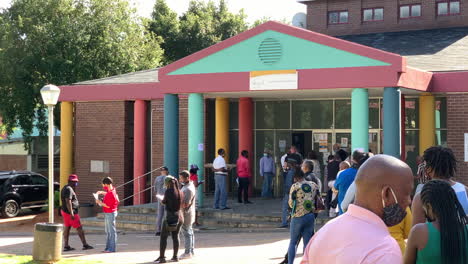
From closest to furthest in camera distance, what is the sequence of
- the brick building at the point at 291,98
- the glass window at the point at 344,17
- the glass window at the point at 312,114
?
the brick building at the point at 291,98 → the glass window at the point at 312,114 → the glass window at the point at 344,17

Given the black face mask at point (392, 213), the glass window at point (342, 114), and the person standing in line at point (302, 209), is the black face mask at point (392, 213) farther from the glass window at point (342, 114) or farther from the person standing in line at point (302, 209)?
the glass window at point (342, 114)

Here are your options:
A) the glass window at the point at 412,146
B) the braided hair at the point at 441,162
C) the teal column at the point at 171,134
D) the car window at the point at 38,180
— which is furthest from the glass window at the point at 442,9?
the braided hair at the point at 441,162

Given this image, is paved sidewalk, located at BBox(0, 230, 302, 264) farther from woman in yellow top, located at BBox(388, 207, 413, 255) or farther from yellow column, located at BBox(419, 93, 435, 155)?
woman in yellow top, located at BBox(388, 207, 413, 255)

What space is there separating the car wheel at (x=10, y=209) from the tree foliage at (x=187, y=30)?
20868 mm

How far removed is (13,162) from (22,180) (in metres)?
10.8

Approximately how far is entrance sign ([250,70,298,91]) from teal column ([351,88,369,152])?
146 centimetres

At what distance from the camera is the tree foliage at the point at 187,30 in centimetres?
4778

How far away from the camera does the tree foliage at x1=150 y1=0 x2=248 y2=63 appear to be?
157ft

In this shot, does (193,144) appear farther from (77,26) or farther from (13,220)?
(77,26)

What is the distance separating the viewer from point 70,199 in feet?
49.9

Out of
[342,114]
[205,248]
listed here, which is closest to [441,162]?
[205,248]

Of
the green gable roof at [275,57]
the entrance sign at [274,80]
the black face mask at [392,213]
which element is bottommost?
the black face mask at [392,213]

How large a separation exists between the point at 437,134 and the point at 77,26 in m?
16.7

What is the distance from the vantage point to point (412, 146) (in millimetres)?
20922
